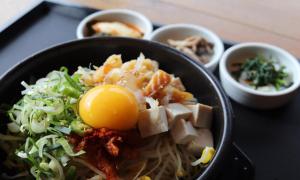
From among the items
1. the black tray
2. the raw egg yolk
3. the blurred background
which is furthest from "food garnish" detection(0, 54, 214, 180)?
the blurred background

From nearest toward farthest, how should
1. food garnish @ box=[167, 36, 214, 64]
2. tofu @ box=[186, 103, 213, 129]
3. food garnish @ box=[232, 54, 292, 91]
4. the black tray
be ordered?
Answer: tofu @ box=[186, 103, 213, 129]
the black tray
food garnish @ box=[232, 54, 292, 91]
food garnish @ box=[167, 36, 214, 64]

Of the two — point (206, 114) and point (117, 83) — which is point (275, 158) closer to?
point (206, 114)

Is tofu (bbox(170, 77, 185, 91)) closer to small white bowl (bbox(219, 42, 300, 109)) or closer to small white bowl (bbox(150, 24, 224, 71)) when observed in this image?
small white bowl (bbox(219, 42, 300, 109))

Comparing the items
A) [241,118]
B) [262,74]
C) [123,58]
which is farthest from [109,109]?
[262,74]

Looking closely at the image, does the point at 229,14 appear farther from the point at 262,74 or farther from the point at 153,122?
the point at 153,122

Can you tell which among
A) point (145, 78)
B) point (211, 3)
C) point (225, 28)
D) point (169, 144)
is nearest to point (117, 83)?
point (145, 78)

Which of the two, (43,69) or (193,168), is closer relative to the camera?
(193,168)
